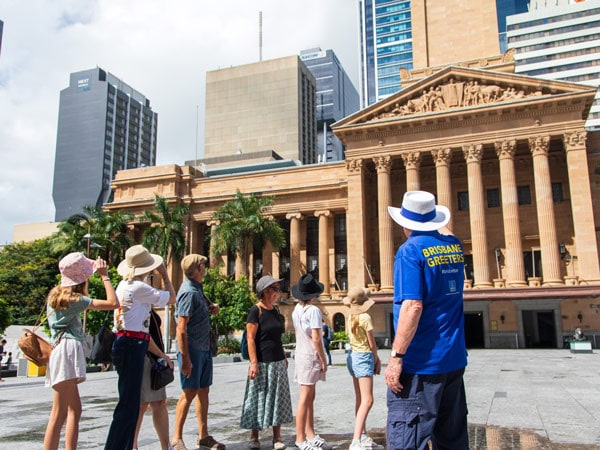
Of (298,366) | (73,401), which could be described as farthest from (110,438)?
(298,366)

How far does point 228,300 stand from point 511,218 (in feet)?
64.0

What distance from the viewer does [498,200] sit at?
136ft

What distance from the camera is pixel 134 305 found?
5473 millimetres

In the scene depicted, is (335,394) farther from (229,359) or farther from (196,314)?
(229,359)

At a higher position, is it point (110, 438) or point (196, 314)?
point (196, 314)

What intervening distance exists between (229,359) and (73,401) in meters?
22.0

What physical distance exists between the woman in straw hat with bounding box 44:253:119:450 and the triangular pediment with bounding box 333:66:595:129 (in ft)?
118

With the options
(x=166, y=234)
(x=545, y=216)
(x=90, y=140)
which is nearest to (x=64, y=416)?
(x=545, y=216)

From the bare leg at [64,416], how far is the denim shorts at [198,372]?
138 cm

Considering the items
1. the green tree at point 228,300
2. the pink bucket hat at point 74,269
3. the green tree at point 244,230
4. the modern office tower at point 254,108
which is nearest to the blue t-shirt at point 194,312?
the pink bucket hat at point 74,269

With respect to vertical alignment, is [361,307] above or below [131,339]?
above

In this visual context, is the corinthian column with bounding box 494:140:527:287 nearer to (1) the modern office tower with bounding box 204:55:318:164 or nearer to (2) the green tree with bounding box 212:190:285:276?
(2) the green tree with bounding box 212:190:285:276

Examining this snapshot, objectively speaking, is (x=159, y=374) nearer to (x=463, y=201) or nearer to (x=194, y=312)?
(x=194, y=312)

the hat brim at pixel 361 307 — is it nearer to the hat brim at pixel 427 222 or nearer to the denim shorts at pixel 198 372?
the denim shorts at pixel 198 372
